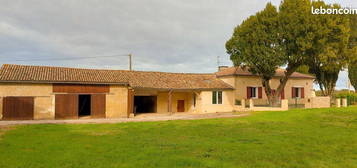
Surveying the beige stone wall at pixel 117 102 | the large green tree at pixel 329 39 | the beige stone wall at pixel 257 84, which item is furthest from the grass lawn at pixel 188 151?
the beige stone wall at pixel 257 84

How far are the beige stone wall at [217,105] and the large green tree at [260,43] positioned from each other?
12.4 feet

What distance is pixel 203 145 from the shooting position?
988 centimetres

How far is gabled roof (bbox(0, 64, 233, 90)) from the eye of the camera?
21.6 metres

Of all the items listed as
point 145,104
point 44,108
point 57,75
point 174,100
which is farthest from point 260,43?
point 44,108

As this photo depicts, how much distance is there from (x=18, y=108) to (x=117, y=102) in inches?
294

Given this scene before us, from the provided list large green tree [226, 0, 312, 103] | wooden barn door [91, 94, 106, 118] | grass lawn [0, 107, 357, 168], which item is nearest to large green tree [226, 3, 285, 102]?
large green tree [226, 0, 312, 103]

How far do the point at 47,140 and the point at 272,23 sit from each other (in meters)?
20.9

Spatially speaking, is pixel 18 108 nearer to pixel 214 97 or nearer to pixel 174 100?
pixel 174 100

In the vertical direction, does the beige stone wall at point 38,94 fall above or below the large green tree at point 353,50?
below

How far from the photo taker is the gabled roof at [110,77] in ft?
70.8

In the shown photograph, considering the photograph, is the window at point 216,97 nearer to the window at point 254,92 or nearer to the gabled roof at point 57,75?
the window at point 254,92

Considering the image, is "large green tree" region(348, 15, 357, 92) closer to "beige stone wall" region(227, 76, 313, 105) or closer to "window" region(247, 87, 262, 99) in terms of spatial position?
"beige stone wall" region(227, 76, 313, 105)

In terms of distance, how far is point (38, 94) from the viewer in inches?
842

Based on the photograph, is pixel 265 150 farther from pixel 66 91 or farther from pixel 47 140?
pixel 66 91
